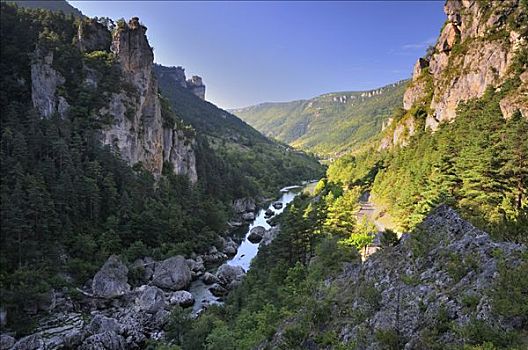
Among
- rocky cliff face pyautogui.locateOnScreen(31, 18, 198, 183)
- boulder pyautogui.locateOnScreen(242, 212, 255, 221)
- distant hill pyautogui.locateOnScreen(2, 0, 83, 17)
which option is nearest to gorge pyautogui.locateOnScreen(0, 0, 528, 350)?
rocky cliff face pyautogui.locateOnScreen(31, 18, 198, 183)

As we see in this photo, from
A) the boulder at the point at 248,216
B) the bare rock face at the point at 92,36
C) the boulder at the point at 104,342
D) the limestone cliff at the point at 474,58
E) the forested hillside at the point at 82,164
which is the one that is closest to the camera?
the boulder at the point at 104,342

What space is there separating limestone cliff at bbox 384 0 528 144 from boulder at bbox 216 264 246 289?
37454mm

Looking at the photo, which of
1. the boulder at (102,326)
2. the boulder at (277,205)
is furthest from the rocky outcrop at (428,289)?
the boulder at (277,205)

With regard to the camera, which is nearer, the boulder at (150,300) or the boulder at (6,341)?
the boulder at (6,341)

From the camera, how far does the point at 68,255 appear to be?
45562 mm

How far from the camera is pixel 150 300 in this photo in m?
40.2

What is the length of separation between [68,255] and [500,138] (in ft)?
160

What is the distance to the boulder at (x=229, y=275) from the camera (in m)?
48.3

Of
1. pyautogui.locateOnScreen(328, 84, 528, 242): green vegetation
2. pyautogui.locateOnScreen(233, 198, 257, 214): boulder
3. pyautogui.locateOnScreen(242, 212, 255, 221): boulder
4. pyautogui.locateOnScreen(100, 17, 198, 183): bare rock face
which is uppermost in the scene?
pyautogui.locateOnScreen(100, 17, 198, 183): bare rock face

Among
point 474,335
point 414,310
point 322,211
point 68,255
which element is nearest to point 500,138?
point 322,211

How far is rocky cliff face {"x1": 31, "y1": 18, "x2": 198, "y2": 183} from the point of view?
62.9 m

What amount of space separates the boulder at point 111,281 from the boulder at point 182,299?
5.57 m

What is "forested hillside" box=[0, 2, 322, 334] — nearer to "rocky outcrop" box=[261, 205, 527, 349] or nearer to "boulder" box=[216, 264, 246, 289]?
"boulder" box=[216, 264, 246, 289]

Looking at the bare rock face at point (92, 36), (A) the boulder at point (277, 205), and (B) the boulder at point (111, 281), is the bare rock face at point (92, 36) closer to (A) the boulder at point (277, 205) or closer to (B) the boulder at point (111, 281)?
(B) the boulder at point (111, 281)
